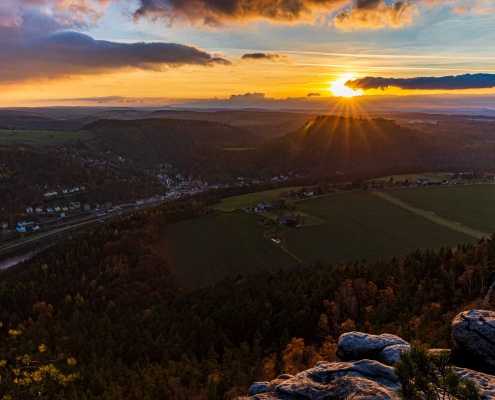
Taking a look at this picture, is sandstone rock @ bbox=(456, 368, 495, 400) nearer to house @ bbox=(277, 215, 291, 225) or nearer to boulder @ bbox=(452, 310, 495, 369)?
boulder @ bbox=(452, 310, 495, 369)

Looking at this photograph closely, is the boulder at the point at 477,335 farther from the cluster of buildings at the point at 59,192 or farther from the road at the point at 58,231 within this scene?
the cluster of buildings at the point at 59,192

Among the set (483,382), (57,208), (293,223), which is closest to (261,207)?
(293,223)

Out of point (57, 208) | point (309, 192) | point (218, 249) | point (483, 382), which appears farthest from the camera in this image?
point (57, 208)

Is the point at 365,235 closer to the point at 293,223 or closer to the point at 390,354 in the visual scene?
the point at 293,223

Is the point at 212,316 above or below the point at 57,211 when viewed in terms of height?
above

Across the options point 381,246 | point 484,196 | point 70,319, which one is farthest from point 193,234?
point 484,196

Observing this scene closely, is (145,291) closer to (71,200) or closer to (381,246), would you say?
(381,246)
